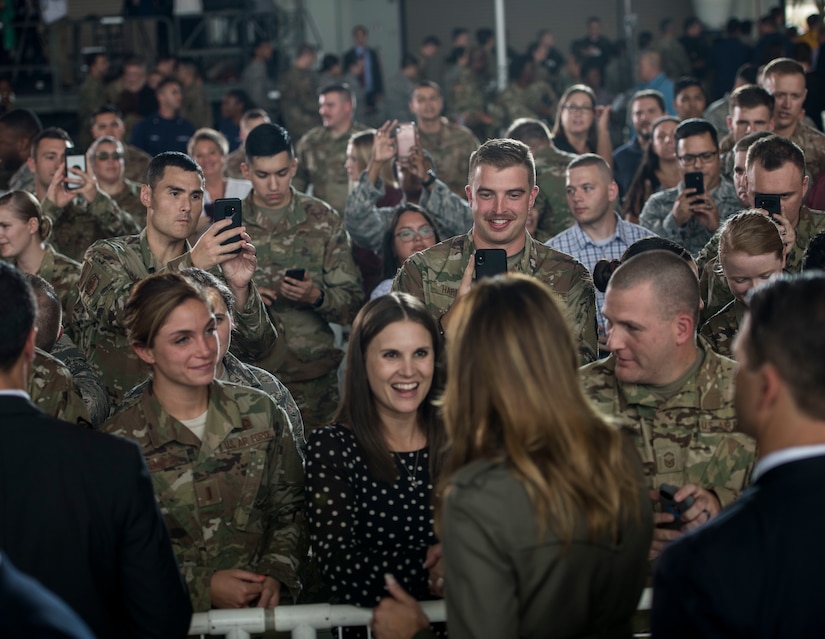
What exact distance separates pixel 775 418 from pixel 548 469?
1.55ft

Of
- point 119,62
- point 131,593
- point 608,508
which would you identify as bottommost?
point 131,593

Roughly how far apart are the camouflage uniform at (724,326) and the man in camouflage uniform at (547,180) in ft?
8.49

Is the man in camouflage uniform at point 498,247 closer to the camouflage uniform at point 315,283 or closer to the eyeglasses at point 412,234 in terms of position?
the camouflage uniform at point 315,283

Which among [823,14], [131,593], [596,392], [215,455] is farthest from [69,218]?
[823,14]

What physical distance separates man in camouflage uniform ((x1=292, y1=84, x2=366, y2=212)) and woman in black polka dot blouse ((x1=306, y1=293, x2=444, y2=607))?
17.4 ft

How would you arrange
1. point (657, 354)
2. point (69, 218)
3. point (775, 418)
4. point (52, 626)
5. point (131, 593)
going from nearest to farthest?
point (52, 626) < point (775, 418) < point (131, 593) < point (657, 354) < point (69, 218)

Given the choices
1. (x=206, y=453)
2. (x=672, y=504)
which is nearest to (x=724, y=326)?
(x=672, y=504)

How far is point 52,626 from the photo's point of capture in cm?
161

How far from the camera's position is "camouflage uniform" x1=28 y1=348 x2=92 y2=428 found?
12.2 ft

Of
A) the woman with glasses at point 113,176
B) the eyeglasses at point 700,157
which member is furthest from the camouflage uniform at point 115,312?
the eyeglasses at point 700,157

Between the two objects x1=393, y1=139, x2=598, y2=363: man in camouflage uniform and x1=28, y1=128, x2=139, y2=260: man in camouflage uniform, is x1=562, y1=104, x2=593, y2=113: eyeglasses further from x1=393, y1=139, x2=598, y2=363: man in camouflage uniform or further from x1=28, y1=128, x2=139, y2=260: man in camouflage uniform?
x1=393, y1=139, x2=598, y2=363: man in camouflage uniform

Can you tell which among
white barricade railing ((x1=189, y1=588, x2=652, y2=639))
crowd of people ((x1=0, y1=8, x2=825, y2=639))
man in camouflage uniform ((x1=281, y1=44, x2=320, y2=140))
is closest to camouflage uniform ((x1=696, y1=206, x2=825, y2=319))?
crowd of people ((x1=0, y1=8, x2=825, y2=639))

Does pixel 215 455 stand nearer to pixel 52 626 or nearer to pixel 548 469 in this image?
pixel 548 469

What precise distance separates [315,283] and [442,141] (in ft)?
11.6
